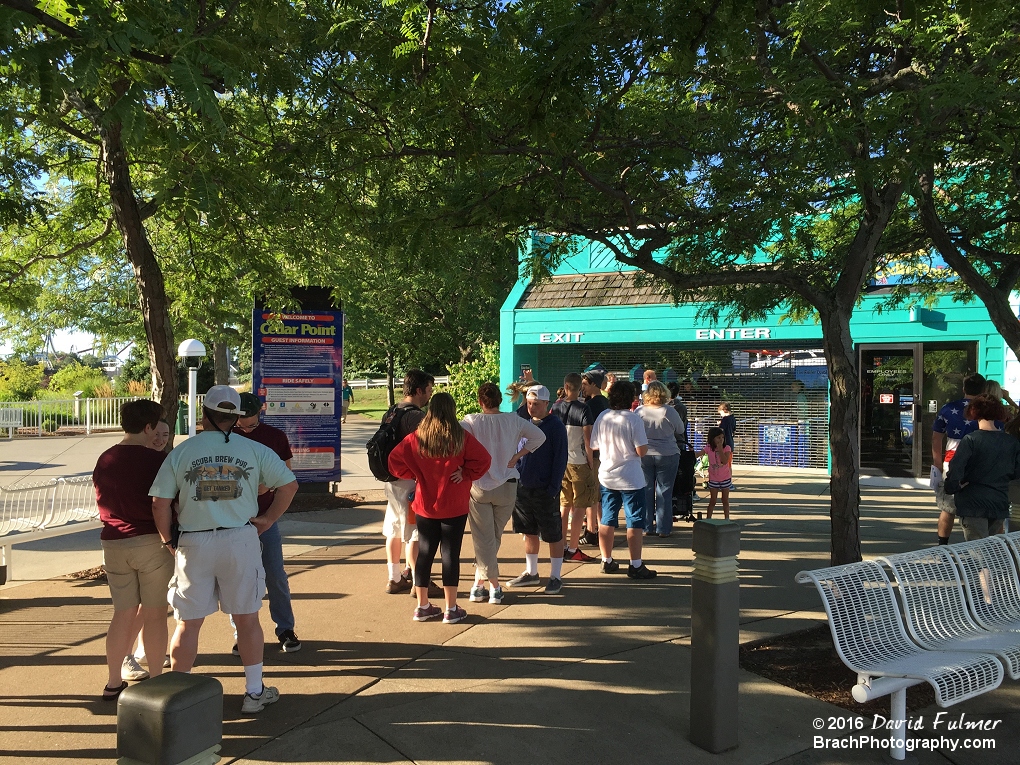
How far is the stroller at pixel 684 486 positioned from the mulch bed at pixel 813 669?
458 centimetres

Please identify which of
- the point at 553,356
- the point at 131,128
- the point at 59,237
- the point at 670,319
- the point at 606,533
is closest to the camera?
the point at 131,128

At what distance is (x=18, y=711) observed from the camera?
464cm

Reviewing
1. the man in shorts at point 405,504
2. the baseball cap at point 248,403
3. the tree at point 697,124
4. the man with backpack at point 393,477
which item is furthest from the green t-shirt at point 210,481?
the tree at point 697,124

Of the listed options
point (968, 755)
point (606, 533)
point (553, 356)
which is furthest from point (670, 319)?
point (968, 755)

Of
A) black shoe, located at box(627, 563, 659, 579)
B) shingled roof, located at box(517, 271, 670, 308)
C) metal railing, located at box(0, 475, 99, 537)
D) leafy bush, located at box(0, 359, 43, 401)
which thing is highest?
shingled roof, located at box(517, 271, 670, 308)

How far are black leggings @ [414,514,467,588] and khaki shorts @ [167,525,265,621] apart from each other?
183 cm

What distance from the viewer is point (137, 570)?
4.64m

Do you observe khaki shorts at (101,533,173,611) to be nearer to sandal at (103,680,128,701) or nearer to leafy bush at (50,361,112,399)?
sandal at (103,680,128,701)

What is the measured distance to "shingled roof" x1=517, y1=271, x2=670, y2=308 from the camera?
1736 cm

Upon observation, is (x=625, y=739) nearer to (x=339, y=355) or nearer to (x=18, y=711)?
(x=18, y=711)

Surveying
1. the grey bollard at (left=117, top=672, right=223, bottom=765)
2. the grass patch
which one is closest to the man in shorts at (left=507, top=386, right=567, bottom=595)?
the grey bollard at (left=117, top=672, right=223, bottom=765)

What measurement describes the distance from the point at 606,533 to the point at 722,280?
2.64 m

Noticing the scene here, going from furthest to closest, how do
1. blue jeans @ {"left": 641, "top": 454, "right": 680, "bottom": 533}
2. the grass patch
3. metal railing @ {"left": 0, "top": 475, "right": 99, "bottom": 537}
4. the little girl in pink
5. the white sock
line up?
the grass patch → the little girl in pink → blue jeans @ {"left": 641, "top": 454, "right": 680, "bottom": 533} → metal railing @ {"left": 0, "top": 475, "right": 99, "bottom": 537} → the white sock

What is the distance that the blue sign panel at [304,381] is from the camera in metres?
11.1
